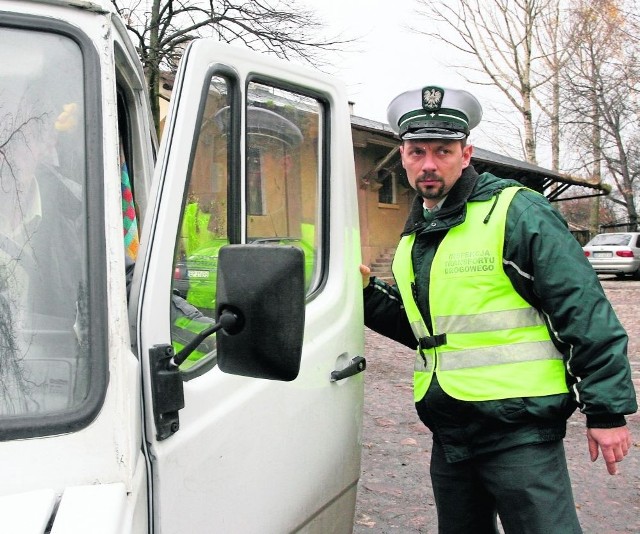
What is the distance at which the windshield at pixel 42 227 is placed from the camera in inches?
53.0

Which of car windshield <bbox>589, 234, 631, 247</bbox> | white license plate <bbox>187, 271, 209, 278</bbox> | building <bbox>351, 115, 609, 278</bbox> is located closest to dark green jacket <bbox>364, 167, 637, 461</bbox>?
white license plate <bbox>187, 271, 209, 278</bbox>

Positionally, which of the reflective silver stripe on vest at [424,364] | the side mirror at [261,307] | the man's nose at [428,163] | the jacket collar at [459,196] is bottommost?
the reflective silver stripe on vest at [424,364]

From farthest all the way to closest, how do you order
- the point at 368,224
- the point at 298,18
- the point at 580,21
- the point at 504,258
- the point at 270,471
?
the point at 580,21, the point at 368,224, the point at 298,18, the point at 504,258, the point at 270,471

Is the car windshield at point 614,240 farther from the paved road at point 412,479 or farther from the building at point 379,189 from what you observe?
the paved road at point 412,479

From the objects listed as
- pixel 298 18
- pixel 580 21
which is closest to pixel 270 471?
pixel 298 18

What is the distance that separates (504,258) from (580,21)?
97.4ft

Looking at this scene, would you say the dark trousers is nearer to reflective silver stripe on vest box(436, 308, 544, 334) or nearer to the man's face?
reflective silver stripe on vest box(436, 308, 544, 334)

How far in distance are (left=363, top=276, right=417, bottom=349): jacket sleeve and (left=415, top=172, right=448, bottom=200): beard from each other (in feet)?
1.36

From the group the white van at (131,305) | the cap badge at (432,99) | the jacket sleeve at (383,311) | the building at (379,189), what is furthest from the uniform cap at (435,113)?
the building at (379,189)

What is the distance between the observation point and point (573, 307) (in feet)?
6.70

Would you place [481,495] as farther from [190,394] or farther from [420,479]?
[420,479]

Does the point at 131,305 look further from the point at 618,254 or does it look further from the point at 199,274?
the point at 618,254

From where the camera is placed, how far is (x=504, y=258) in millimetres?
2152

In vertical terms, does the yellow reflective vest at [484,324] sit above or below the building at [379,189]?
below
